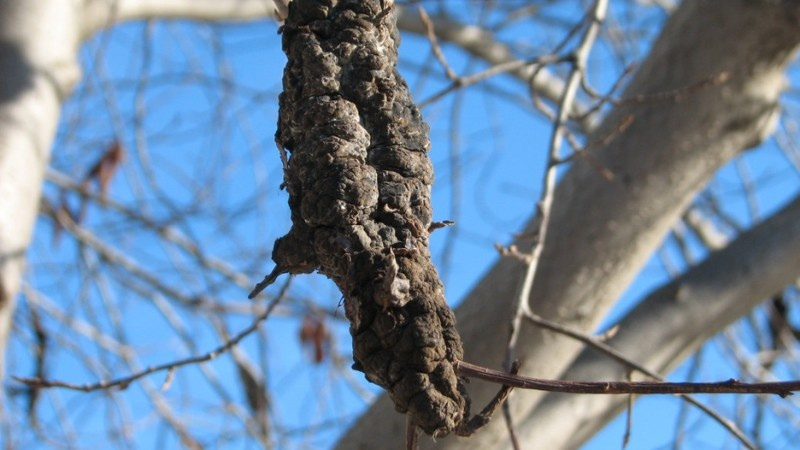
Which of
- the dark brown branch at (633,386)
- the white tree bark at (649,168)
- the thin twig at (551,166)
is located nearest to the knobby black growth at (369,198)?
the dark brown branch at (633,386)

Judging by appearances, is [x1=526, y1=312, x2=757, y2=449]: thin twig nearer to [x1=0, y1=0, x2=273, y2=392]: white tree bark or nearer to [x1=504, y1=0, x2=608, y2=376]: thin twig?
[x1=504, y1=0, x2=608, y2=376]: thin twig

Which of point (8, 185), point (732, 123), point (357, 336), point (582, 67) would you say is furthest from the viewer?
point (732, 123)

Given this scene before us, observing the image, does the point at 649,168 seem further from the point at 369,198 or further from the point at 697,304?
the point at 369,198

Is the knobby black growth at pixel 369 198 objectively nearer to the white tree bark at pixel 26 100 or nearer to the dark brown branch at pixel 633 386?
the dark brown branch at pixel 633 386

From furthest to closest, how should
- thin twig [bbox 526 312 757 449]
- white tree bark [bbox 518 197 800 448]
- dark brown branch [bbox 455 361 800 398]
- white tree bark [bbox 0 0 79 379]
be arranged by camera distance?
white tree bark [bbox 518 197 800 448] → white tree bark [bbox 0 0 79 379] → thin twig [bbox 526 312 757 449] → dark brown branch [bbox 455 361 800 398]

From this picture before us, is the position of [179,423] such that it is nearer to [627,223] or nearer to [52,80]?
[52,80]

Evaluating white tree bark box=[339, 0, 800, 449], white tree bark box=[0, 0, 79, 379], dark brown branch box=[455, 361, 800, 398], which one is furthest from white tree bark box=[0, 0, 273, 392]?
dark brown branch box=[455, 361, 800, 398]

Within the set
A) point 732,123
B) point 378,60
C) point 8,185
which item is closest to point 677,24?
Result: point 732,123
